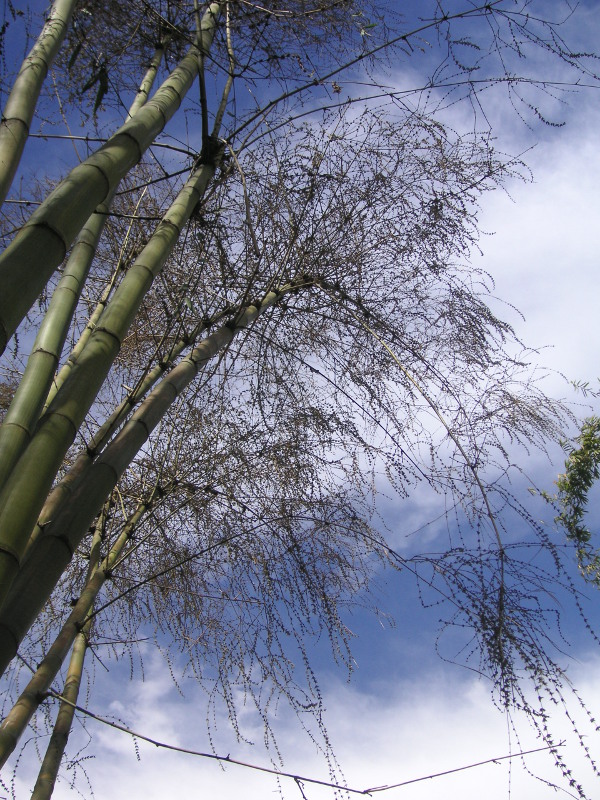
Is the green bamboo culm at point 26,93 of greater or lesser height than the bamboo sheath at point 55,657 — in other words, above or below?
above

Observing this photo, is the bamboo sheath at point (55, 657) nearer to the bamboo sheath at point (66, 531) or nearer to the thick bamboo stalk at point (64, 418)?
the bamboo sheath at point (66, 531)

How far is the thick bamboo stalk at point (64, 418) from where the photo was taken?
1227 millimetres

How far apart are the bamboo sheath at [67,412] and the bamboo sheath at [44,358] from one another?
0.02 metres

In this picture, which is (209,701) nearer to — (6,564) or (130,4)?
(6,564)

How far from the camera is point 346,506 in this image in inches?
108

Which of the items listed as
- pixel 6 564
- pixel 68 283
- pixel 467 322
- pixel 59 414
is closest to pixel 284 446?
pixel 467 322

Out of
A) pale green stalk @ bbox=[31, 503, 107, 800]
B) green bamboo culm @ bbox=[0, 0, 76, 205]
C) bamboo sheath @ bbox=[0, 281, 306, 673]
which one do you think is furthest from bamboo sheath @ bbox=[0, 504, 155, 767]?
green bamboo culm @ bbox=[0, 0, 76, 205]

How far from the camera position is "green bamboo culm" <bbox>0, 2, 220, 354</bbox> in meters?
1.23

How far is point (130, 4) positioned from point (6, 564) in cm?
250

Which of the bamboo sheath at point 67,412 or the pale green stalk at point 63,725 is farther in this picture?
the pale green stalk at point 63,725

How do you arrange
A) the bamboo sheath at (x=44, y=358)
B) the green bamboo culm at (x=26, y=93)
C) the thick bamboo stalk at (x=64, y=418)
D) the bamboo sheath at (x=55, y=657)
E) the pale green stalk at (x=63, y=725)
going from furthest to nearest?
the pale green stalk at (x=63, y=725), the bamboo sheath at (x=55, y=657), the green bamboo culm at (x=26, y=93), the bamboo sheath at (x=44, y=358), the thick bamboo stalk at (x=64, y=418)

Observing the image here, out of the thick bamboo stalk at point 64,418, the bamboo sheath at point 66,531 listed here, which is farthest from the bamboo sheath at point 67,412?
the bamboo sheath at point 66,531

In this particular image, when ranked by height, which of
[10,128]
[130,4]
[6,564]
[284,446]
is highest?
[130,4]

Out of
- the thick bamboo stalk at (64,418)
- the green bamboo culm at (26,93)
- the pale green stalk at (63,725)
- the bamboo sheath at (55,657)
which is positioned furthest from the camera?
the pale green stalk at (63,725)
